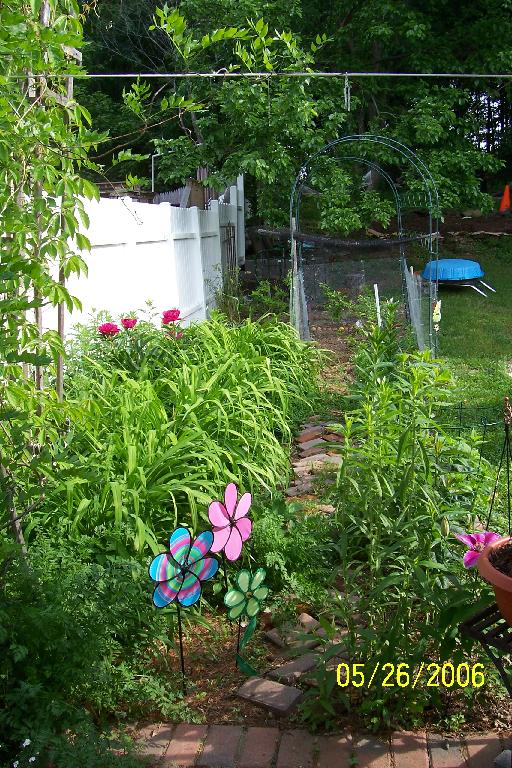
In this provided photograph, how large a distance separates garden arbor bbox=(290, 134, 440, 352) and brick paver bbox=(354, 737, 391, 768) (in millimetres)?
4931

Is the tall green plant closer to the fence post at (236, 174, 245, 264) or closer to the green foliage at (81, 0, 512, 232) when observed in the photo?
the green foliage at (81, 0, 512, 232)

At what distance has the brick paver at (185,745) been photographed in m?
2.38

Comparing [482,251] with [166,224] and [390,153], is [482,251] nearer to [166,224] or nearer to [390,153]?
[390,153]

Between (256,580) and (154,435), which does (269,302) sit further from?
(256,580)

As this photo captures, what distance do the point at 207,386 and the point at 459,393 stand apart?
3.07 metres

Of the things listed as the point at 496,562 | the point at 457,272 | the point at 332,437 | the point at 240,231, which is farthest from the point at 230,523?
the point at 240,231

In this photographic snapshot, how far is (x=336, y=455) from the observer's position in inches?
196

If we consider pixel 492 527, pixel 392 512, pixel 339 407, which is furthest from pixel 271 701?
pixel 339 407

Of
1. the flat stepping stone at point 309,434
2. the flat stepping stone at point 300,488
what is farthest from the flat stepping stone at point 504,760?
the flat stepping stone at point 309,434

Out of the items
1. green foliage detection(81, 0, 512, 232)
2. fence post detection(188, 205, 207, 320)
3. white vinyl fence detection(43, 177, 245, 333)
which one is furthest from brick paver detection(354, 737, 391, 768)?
fence post detection(188, 205, 207, 320)

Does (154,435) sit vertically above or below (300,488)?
above

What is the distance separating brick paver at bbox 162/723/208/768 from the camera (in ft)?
7.80

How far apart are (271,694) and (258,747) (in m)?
0.23

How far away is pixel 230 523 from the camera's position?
2773 mm
